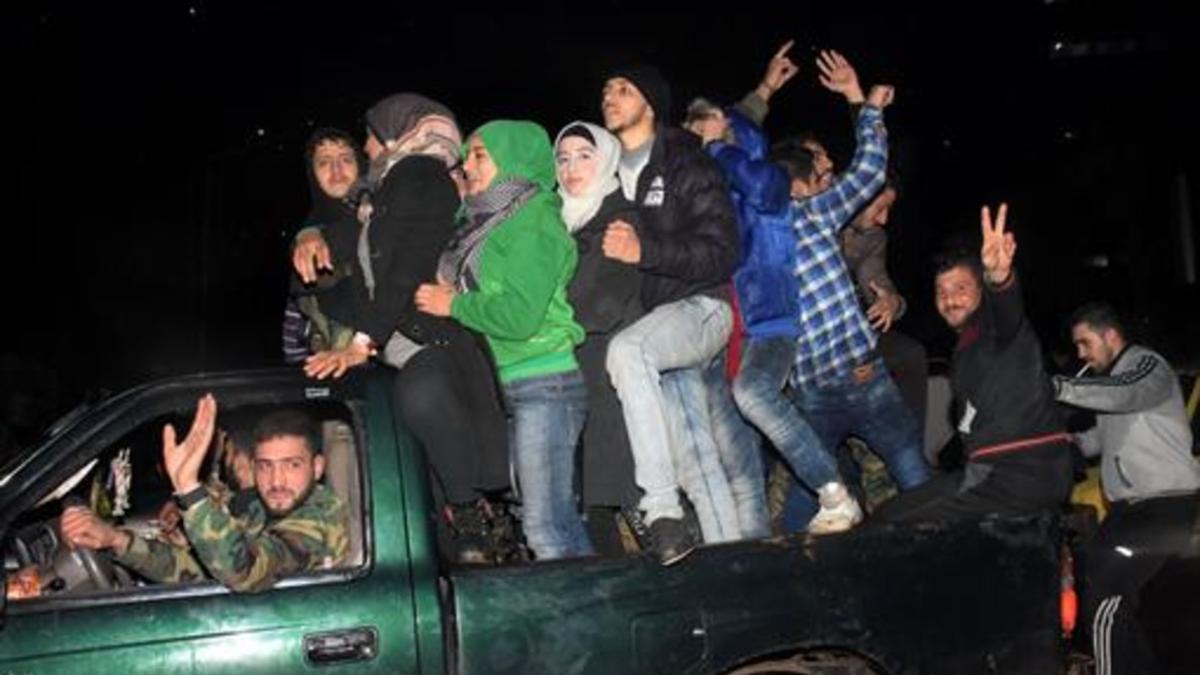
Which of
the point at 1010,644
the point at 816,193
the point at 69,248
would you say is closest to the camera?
the point at 1010,644

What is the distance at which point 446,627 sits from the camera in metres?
3.42

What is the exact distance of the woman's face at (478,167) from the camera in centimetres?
408

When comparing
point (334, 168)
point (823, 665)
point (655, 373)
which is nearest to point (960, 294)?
point (655, 373)

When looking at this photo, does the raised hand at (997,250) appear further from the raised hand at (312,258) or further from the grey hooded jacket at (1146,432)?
the raised hand at (312,258)

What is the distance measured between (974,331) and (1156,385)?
131 cm

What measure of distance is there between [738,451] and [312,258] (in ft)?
5.57

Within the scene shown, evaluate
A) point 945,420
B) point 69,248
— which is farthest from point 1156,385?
point 69,248

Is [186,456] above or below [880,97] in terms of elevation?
below

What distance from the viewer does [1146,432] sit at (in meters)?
5.33

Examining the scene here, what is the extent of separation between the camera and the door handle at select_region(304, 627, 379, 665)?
3324 millimetres

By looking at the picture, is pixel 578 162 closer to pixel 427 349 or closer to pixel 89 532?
pixel 427 349

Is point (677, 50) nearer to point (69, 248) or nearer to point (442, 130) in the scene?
point (69, 248)

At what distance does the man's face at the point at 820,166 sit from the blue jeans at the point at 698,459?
1.44 metres

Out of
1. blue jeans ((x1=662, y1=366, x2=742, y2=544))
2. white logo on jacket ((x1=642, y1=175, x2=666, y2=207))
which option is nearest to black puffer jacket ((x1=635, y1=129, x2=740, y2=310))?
white logo on jacket ((x1=642, y1=175, x2=666, y2=207))
